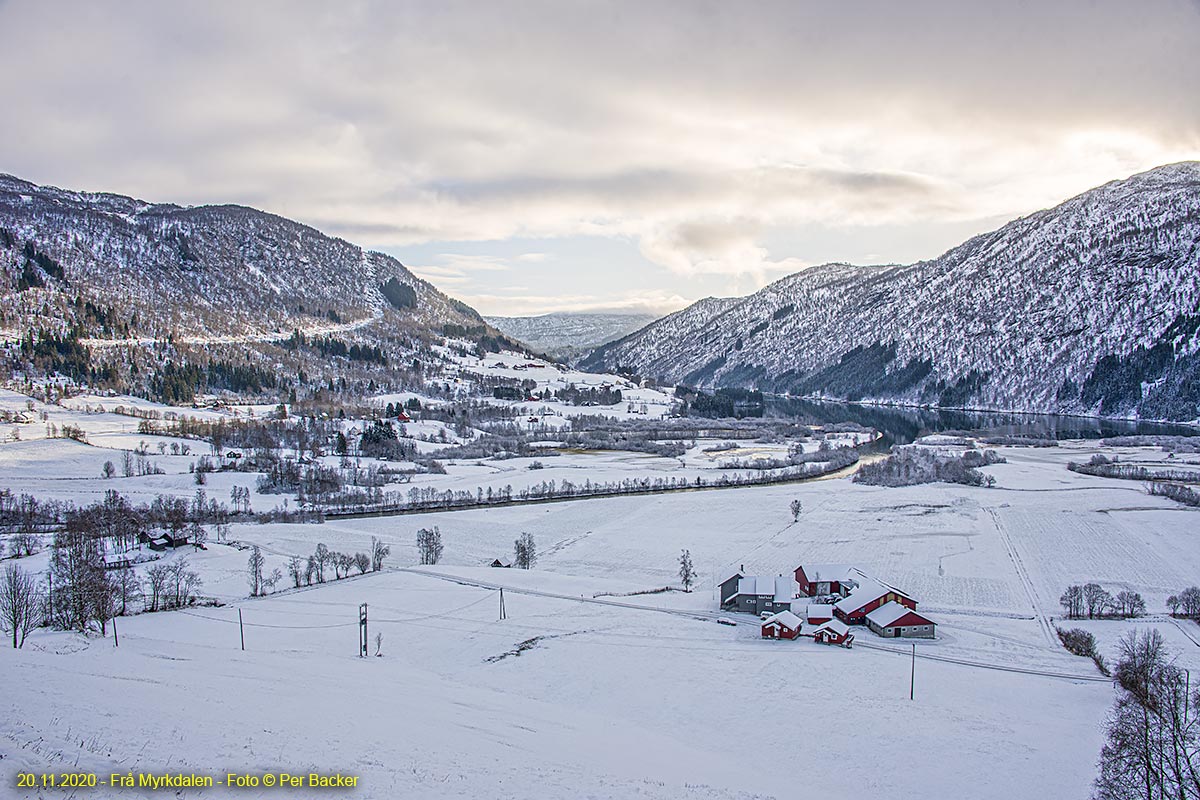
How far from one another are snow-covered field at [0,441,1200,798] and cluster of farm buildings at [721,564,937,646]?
1153 millimetres

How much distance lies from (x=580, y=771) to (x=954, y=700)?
15514 mm

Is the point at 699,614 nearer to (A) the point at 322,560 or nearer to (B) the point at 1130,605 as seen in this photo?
(B) the point at 1130,605

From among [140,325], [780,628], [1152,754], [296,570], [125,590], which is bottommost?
[780,628]

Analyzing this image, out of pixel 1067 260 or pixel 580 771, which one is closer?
pixel 580 771

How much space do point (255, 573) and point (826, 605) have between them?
3193 centimetres

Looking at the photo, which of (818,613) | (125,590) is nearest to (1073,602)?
(818,613)

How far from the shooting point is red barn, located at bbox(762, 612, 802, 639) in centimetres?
3334

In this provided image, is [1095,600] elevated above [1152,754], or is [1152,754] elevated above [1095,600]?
[1152,754]

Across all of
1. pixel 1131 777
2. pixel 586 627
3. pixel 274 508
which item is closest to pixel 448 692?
pixel 586 627

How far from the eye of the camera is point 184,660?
2447 centimetres

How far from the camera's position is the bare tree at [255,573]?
41688 millimetres

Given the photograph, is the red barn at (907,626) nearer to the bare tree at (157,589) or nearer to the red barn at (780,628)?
→ the red barn at (780,628)

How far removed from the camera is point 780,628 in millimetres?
33469

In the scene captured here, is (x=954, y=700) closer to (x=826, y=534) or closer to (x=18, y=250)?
(x=826, y=534)
